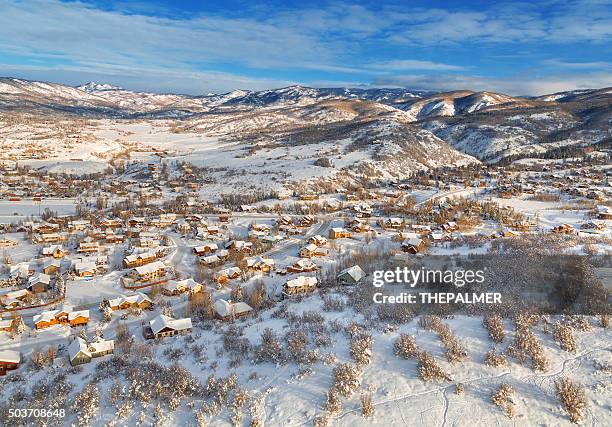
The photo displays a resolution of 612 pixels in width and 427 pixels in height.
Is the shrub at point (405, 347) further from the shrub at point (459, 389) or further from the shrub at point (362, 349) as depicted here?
the shrub at point (459, 389)

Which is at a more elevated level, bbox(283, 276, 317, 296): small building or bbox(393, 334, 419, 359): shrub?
bbox(393, 334, 419, 359): shrub

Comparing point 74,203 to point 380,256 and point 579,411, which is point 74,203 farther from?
point 579,411

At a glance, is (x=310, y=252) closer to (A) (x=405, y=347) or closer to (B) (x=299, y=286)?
(B) (x=299, y=286)

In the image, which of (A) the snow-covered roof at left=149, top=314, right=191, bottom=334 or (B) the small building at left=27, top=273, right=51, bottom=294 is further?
(B) the small building at left=27, top=273, right=51, bottom=294


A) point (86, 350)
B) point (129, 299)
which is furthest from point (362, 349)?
point (129, 299)

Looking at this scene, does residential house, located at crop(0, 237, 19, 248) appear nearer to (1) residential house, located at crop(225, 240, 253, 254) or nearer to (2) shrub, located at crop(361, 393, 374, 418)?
(1) residential house, located at crop(225, 240, 253, 254)

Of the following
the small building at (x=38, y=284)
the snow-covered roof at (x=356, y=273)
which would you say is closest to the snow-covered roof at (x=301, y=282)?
the snow-covered roof at (x=356, y=273)

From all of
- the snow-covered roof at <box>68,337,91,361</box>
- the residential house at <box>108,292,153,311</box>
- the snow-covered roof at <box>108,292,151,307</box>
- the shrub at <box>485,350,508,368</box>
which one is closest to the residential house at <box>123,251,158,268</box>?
the snow-covered roof at <box>108,292,151,307</box>
